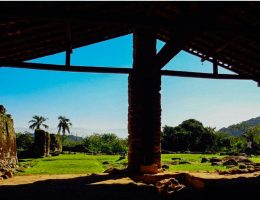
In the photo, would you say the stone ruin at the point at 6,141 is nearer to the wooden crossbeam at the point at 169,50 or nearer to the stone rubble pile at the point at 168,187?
the stone rubble pile at the point at 168,187

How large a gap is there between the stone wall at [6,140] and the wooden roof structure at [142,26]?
3641mm

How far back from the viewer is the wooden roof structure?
5.57 metres

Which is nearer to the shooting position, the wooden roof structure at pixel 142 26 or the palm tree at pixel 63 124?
the wooden roof structure at pixel 142 26

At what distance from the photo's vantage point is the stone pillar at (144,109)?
1036 cm

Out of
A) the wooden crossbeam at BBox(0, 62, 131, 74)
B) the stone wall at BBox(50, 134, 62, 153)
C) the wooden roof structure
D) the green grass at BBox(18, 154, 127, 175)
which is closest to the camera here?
the wooden roof structure

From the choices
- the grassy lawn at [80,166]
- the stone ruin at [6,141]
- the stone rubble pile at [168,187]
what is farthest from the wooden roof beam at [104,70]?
the stone ruin at [6,141]

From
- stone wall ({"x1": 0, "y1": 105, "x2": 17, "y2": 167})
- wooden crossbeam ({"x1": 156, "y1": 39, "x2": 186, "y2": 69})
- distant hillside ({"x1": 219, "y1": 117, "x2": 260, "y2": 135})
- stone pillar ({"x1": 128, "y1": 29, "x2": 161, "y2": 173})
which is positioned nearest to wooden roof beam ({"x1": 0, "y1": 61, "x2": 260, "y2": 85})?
stone pillar ({"x1": 128, "y1": 29, "x2": 161, "y2": 173})

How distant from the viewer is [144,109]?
1052cm

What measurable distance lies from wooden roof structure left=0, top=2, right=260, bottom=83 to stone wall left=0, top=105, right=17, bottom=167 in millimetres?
3641

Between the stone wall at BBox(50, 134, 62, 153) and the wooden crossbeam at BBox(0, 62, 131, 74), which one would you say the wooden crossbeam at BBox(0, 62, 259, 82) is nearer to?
the wooden crossbeam at BBox(0, 62, 131, 74)

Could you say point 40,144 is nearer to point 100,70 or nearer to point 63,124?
point 100,70

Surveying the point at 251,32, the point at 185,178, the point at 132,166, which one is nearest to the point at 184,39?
the point at 251,32

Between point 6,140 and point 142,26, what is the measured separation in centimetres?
1107

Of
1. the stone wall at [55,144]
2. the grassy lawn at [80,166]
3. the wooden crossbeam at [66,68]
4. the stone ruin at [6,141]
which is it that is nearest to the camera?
the wooden crossbeam at [66,68]
